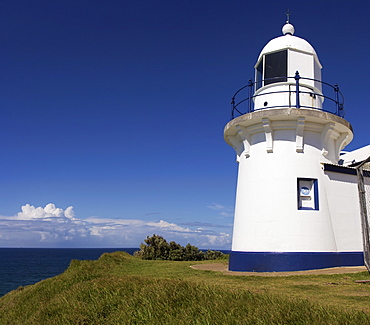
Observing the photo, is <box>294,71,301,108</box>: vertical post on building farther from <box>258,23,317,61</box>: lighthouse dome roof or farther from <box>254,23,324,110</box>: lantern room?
<box>258,23,317,61</box>: lighthouse dome roof

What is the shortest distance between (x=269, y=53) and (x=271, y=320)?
45.2 ft

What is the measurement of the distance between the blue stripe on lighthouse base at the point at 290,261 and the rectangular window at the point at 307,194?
188 cm

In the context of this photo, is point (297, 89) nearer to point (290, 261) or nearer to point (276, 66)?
point (276, 66)

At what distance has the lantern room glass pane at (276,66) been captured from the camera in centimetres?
1664

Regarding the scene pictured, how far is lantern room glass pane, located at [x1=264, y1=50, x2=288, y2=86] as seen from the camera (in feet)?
54.6

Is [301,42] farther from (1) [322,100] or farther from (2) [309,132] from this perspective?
(2) [309,132]

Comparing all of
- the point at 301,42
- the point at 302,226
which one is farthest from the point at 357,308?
the point at 301,42

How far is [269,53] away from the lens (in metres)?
17.2

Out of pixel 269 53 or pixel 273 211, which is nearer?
pixel 273 211

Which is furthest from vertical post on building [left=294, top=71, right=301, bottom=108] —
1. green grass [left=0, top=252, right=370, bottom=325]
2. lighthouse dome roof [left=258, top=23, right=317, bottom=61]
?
green grass [left=0, top=252, right=370, bottom=325]

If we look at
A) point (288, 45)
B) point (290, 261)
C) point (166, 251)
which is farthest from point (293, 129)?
point (166, 251)

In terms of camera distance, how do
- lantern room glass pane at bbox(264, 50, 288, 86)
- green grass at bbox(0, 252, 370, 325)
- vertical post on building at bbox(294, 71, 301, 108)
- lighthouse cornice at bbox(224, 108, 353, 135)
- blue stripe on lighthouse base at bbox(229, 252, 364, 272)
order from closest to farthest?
green grass at bbox(0, 252, 370, 325)
blue stripe on lighthouse base at bbox(229, 252, 364, 272)
lighthouse cornice at bbox(224, 108, 353, 135)
vertical post on building at bbox(294, 71, 301, 108)
lantern room glass pane at bbox(264, 50, 288, 86)

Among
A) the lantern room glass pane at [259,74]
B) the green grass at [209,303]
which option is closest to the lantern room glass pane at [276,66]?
the lantern room glass pane at [259,74]

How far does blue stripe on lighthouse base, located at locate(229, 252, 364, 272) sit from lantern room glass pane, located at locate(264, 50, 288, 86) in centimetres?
747
